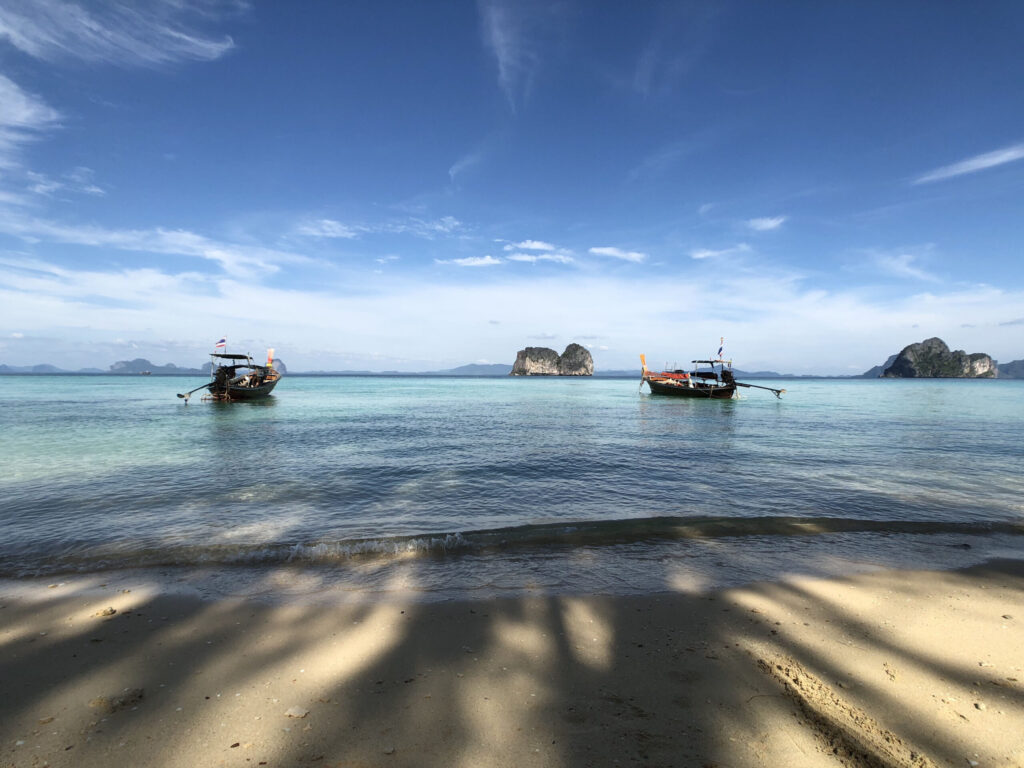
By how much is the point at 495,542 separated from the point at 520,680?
13.8 ft

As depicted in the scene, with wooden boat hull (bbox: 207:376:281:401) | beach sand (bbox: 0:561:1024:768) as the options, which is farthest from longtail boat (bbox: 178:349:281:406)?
beach sand (bbox: 0:561:1024:768)

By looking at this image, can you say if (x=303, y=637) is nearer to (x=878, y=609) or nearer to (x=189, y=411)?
(x=878, y=609)

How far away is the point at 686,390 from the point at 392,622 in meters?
59.3

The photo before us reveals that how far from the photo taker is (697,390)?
5862 cm

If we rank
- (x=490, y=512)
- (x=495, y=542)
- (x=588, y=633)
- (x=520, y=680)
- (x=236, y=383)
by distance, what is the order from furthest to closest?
(x=236, y=383), (x=490, y=512), (x=495, y=542), (x=588, y=633), (x=520, y=680)

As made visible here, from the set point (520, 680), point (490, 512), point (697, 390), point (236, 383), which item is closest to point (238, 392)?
point (236, 383)

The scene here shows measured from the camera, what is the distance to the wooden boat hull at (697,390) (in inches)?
2229

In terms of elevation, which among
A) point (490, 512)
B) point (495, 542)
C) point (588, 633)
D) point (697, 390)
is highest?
point (697, 390)

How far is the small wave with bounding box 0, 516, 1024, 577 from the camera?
7.45 metres

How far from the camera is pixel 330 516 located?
33.3 feet

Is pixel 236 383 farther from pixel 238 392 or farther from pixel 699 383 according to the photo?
pixel 699 383

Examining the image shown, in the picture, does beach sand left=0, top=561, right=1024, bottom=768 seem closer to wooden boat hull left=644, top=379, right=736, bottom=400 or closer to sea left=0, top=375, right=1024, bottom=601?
sea left=0, top=375, right=1024, bottom=601

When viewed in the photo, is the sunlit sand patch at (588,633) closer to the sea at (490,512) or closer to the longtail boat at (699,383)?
the sea at (490,512)

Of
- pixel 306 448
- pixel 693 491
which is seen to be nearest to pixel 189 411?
pixel 306 448
